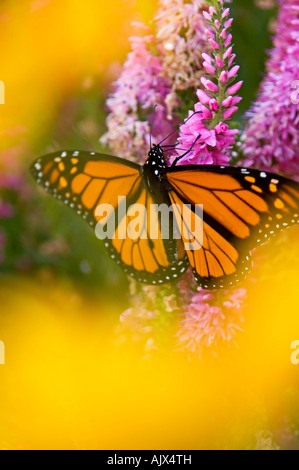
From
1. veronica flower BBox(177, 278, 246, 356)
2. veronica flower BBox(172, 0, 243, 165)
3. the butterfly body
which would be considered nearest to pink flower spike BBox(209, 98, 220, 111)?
veronica flower BBox(172, 0, 243, 165)

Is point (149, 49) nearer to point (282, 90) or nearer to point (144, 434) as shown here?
point (282, 90)

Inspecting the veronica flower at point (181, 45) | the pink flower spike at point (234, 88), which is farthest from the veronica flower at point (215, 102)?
the veronica flower at point (181, 45)

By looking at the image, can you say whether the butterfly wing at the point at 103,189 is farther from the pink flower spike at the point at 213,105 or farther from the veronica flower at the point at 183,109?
the pink flower spike at the point at 213,105

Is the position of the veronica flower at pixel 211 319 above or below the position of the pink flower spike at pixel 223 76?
below

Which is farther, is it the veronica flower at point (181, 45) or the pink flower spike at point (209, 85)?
the veronica flower at point (181, 45)

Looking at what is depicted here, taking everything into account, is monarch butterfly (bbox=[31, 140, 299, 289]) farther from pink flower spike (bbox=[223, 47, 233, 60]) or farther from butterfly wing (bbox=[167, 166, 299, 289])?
pink flower spike (bbox=[223, 47, 233, 60])

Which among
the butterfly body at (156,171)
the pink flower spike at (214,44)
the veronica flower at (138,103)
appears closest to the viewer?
the pink flower spike at (214,44)

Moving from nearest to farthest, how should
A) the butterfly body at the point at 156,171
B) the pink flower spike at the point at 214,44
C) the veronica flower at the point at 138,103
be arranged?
1. the pink flower spike at the point at 214,44
2. the butterfly body at the point at 156,171
3. the veronica flower at the point at 138,103

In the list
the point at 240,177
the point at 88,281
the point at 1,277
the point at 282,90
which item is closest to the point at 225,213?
the point at 240,177
